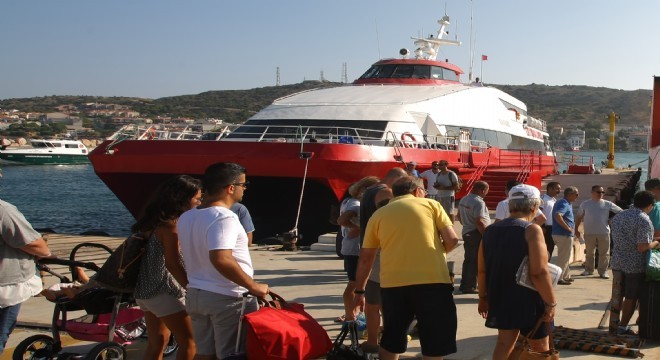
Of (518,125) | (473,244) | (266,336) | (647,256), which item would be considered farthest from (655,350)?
(518,125)

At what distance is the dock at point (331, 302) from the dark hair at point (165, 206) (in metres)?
1.52

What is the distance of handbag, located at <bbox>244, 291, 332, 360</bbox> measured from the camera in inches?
169

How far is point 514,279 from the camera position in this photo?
4.69 meters

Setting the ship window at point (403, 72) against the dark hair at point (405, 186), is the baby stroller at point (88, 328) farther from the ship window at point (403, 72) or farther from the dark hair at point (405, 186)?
the ship window at point (403, 72)

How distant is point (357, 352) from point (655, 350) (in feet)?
8.91

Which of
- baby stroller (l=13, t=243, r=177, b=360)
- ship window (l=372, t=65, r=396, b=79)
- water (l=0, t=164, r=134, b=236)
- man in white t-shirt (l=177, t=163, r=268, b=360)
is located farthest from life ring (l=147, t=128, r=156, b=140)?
man in white t-shirt (l=177, t=163, r=268, b=360)

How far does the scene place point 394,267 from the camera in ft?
15.4

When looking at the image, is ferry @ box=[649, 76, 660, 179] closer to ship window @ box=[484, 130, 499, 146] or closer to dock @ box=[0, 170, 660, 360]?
ship window @ box=[484, 130, 499, 146]

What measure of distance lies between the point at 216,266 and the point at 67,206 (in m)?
34.2

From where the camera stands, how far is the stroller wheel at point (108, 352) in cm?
491

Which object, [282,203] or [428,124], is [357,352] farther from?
[428,124]

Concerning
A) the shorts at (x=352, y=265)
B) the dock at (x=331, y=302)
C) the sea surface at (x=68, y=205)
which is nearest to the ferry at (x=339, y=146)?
the dock at (x=331, y=302)

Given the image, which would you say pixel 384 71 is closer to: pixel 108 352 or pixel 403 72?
pixel 403 72

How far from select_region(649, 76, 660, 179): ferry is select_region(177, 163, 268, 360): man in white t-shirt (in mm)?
15433
